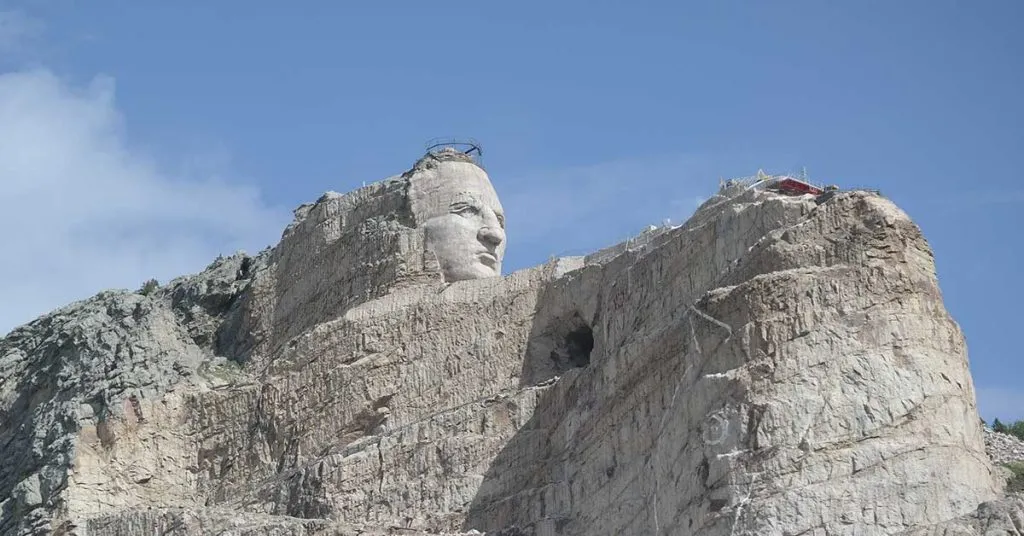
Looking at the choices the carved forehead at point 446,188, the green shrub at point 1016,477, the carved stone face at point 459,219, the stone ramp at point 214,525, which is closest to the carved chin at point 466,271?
the carved stone face at point 459,219

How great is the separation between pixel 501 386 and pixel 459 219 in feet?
16.6

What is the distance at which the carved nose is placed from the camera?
197 ft

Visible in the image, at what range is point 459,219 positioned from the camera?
196 ft

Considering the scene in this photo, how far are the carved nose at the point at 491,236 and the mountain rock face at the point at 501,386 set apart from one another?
0.25 feet

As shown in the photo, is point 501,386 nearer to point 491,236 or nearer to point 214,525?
point 491,236

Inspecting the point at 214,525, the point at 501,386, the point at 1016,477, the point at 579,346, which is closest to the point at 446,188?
the point at 579,346

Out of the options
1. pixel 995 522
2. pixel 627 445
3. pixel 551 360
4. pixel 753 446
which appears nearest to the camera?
pixel 995 522

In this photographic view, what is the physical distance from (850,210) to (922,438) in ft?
16.0

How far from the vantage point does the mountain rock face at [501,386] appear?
45031 millimetres

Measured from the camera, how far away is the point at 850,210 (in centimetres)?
4784

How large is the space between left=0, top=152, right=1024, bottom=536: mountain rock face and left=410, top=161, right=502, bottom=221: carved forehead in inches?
2.3

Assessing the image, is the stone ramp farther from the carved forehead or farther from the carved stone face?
the carved forehead

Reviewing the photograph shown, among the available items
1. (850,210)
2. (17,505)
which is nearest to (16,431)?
(17,505)

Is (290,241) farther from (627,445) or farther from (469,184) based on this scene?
(627,445)
